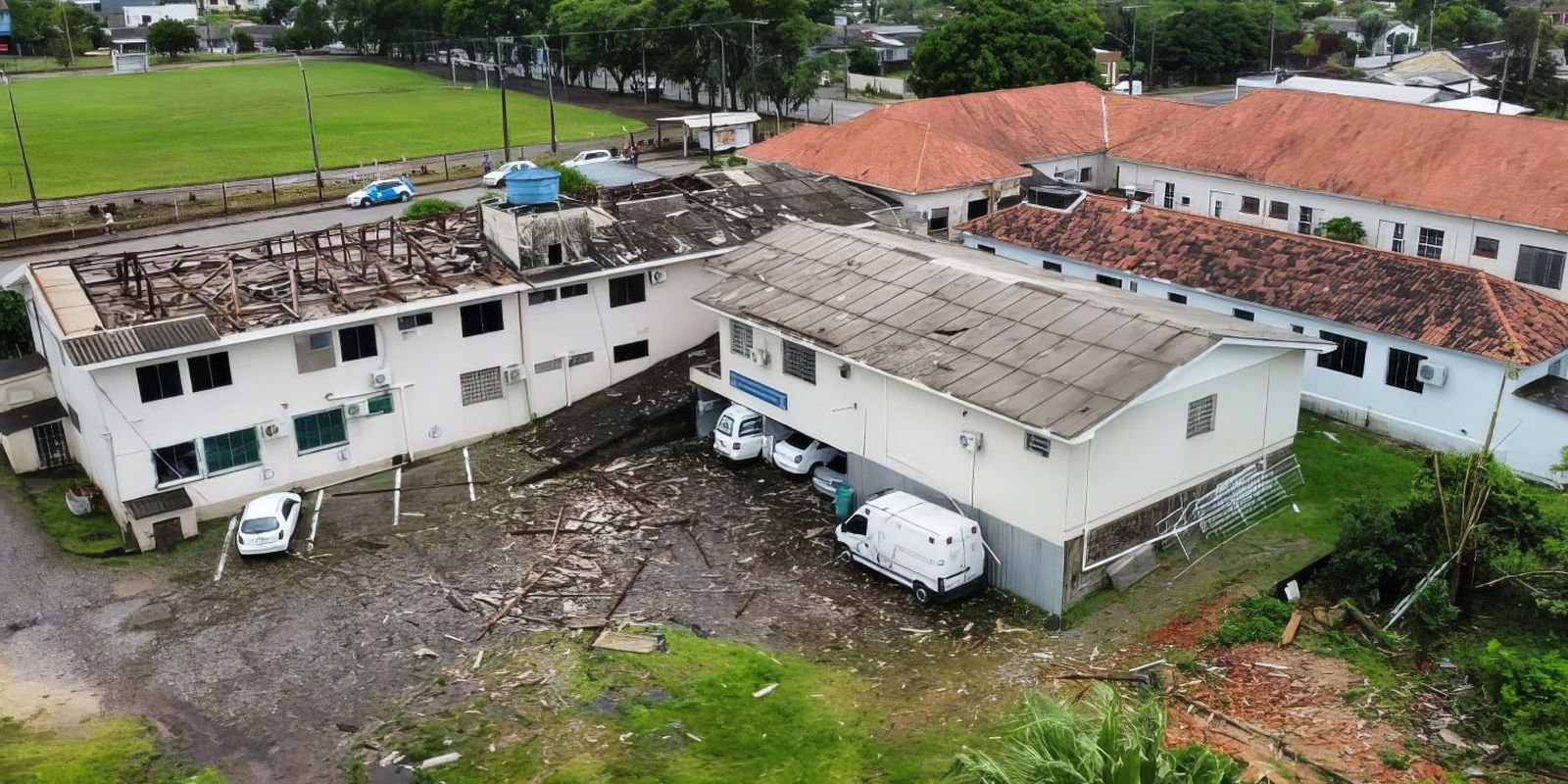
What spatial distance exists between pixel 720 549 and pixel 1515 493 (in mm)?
16623

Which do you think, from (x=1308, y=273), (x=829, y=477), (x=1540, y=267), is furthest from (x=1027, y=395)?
(x=1540, y=267)

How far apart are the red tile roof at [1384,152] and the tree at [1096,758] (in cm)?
3349

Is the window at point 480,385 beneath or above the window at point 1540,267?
beneath

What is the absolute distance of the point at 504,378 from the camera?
34.2 meters

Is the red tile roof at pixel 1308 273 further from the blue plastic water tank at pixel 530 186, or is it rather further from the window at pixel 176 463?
the window at pixel 176 463

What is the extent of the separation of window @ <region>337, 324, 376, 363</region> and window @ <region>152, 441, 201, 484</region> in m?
4.20

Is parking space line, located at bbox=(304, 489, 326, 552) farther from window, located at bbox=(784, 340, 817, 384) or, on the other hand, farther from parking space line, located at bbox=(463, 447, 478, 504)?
window, located at bbox=(784, 340, 817, 384)

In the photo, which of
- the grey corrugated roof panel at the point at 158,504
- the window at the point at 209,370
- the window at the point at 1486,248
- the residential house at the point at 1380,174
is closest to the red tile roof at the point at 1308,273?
the residential house at the point at 1380,174

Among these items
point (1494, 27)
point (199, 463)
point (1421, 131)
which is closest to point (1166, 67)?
point (1494, 27)

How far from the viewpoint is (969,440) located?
2542 centimetres

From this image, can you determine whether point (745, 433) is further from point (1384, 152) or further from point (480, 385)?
point (1384, 152)

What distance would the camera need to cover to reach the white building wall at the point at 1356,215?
40156 millimetres

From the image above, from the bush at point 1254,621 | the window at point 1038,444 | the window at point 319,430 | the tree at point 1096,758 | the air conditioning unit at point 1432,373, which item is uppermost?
the tree at point 1096,758

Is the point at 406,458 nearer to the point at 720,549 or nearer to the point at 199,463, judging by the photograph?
the point at 199,463
